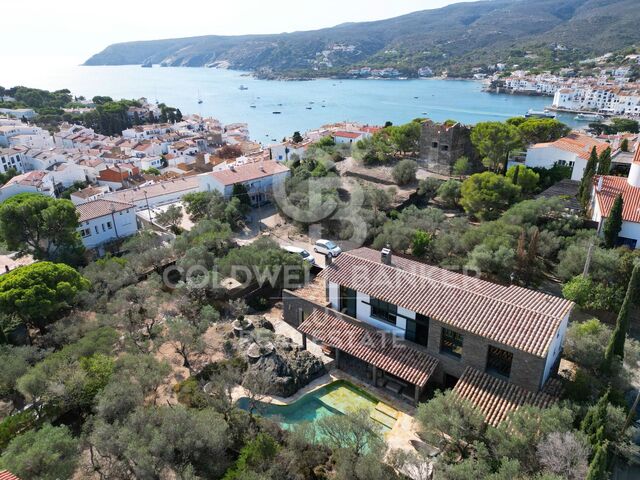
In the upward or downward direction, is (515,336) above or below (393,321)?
above

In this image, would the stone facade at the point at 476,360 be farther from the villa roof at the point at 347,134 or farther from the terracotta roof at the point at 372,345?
the villa roof at the point at 347,134

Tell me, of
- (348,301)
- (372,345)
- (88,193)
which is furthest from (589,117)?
(372,345)

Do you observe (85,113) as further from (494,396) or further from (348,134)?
(494,396)

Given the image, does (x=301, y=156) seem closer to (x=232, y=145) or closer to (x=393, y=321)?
(x=232, y=145)

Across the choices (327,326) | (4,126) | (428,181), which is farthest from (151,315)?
(4,126)

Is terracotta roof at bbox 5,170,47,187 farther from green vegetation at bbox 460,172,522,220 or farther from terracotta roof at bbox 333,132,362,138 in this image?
green vegetation at bbox 460,172,522,220
